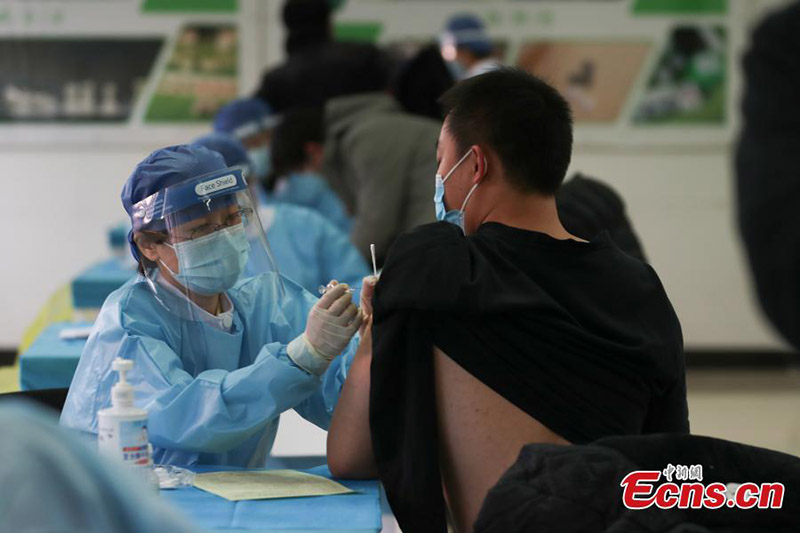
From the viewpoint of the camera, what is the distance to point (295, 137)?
4.71 m

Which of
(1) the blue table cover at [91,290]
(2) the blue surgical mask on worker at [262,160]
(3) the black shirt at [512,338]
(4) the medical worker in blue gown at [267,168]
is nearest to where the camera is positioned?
(3) the black shirt at [512,338]

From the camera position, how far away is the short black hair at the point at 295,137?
4.71 m

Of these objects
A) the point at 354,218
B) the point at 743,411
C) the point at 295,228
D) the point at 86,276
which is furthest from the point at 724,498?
the point at 743,411

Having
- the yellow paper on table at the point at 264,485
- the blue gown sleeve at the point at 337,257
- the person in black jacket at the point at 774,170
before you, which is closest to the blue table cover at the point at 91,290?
the blue gown sleeve at the point at 337,257

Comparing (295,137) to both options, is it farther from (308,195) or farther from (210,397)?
(210,397)

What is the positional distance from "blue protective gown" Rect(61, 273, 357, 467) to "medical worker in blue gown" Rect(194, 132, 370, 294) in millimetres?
1767

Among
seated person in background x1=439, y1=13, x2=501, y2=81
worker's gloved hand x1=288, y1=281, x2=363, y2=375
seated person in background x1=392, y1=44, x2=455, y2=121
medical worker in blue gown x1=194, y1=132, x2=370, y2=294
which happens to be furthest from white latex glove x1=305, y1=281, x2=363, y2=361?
seated person in background x1=439, y1=13, x2=501, y2=81

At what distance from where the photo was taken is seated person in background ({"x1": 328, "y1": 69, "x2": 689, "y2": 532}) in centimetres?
177

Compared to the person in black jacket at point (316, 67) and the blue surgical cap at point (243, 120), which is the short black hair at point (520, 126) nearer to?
the blue surgical cap at point (243, 120)

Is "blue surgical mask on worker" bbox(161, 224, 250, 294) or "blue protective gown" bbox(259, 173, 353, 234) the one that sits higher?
"blue surgical mask on worker" bbox(161, 224, 250, 294)

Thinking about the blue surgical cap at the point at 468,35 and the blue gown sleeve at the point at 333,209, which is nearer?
the blue gown sleeve at the point at 333,209

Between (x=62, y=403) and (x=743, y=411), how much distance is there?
4.13m

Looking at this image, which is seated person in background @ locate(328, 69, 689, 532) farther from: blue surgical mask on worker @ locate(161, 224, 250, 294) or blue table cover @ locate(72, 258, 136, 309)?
blue table cover @ locate(72, 258, 136, 309)

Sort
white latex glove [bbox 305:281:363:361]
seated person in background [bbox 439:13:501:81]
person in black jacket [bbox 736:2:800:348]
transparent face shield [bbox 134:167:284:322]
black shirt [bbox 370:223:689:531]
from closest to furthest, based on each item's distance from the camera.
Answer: person in black jacket [bbox 736:2:800:348], black shirt [bbox 370:223:689:531], white latex glove [bbox 305:281:363:361], transparent face shield [bbox 134:167:284:322], seated person in background [bbox 439:13:501:81]
